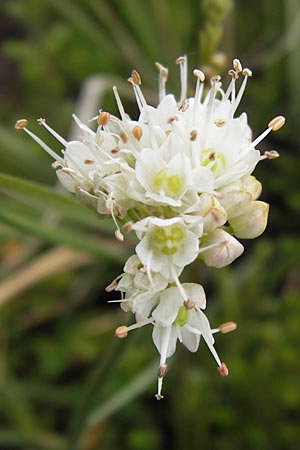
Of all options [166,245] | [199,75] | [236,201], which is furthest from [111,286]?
[199,75]

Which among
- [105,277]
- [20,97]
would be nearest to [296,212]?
[105,277]

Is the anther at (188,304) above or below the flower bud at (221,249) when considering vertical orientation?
below

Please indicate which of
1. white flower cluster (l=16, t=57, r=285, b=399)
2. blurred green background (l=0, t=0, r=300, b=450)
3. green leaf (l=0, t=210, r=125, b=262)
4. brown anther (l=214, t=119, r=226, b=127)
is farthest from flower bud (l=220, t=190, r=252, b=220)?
green leaf (l=0, t=210, r=125, b=262)

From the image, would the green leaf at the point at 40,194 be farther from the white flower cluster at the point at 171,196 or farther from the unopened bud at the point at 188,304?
the unopened bud at the point at 188,304

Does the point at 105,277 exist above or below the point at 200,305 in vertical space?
above

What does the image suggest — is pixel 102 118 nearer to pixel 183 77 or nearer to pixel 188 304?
pixel 183 77

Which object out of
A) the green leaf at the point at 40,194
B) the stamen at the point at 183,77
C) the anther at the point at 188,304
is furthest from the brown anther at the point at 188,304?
the stamen at the point at 183,77

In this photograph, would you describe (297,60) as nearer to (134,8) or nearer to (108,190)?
(134,8)

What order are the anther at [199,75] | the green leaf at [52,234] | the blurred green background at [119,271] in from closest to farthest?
the anther at [199,75] < the green leaf at [52,234] < the blurred green background at [119,271]
